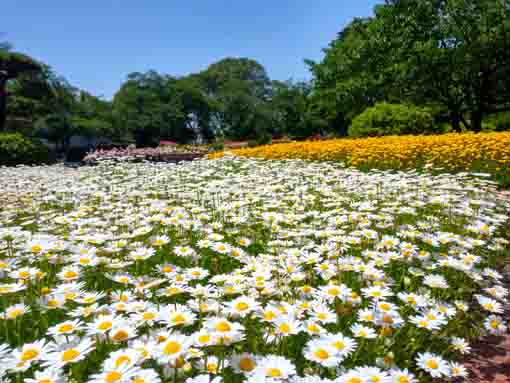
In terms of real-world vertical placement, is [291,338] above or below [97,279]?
below

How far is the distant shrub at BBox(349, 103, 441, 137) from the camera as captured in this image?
52.1 ft

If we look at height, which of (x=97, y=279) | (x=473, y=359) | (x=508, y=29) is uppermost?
(x=508, y=29)

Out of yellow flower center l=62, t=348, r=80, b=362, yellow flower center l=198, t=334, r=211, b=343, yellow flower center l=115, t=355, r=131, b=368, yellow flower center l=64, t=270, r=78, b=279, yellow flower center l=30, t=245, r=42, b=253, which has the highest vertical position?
yellow flower center l=30, t=245, r=42, b=253

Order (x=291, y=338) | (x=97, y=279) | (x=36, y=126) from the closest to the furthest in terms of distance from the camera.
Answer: (x=291, y=338) < (x=97, y=279) < (x=36, y=126)

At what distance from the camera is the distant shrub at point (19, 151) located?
49.9ft

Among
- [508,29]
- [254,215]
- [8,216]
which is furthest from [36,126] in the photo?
[508,29]

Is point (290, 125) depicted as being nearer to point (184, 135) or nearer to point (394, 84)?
point (184, 135)

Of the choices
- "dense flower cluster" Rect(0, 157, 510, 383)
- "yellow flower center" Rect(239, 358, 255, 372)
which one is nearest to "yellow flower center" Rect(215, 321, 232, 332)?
"dense flower cluster" Rect(0, 157, 510, 383)

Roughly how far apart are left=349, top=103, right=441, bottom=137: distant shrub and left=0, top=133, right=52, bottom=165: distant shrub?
587 inches

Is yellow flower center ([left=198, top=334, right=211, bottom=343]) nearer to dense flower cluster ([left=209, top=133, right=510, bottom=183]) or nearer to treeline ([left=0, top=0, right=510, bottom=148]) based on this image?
dense flower cluster ([left=209, top=133, right=510, bottom=183])

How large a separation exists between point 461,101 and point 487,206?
20038 millimetres

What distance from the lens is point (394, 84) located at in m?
21.1

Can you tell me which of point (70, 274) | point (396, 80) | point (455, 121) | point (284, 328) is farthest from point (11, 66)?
point (455, 121)

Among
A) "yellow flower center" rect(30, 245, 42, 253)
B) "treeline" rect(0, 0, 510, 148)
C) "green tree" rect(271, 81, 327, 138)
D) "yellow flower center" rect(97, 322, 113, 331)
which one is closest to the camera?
"yellow flower center" rect(97, 322, 113, 331)
